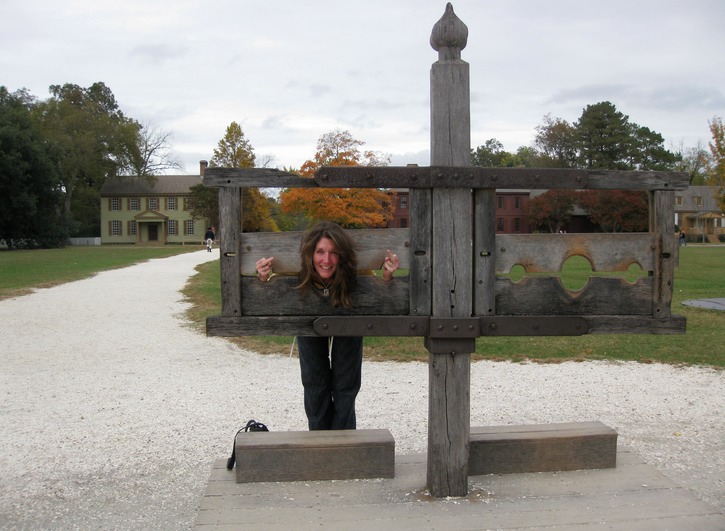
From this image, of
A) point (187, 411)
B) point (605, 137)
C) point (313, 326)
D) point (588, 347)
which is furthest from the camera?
point (605, 137)

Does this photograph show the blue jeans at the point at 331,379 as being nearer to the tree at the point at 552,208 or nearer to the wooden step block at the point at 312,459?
the wooden step block at the point at 312,459

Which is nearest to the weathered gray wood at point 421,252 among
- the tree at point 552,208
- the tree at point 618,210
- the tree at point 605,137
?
the tree at point 618,210

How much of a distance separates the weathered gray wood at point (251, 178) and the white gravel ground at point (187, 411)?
2.17 meters

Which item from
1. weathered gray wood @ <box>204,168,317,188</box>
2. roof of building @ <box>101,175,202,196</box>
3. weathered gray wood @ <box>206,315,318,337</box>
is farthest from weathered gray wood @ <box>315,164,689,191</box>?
roof of building @ <box>101,175,202,196</box>

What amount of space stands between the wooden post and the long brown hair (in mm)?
388

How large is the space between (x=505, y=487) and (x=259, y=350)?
23.0 feet

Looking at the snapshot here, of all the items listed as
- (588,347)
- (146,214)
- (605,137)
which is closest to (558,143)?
(605,137)

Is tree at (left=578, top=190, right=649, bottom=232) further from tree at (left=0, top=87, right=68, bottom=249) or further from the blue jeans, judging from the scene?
the blue jeans

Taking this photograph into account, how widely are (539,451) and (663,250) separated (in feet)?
3.78

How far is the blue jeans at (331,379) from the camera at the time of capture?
4215 mm

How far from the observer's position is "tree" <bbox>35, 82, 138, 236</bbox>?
61.1 m

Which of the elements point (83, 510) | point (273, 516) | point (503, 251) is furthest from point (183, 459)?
point (503, 251)

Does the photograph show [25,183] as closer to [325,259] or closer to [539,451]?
[325,259]

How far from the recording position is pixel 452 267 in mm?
3129
